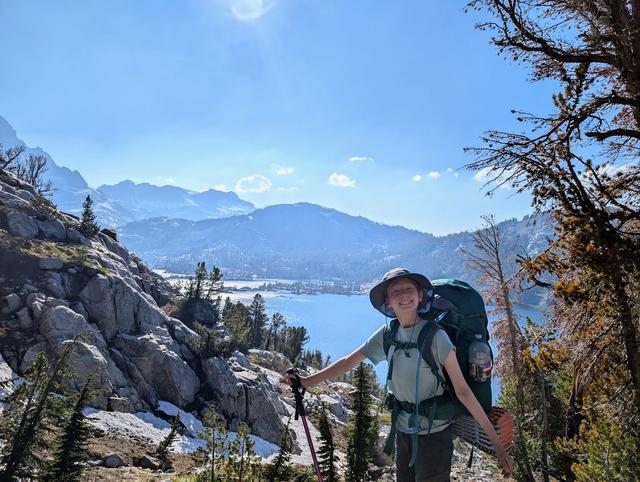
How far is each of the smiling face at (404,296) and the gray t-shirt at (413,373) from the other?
0.16 m

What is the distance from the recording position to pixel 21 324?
1070 inches

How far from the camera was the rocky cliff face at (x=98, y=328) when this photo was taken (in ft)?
87.9

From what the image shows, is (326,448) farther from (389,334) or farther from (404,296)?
(404,296)

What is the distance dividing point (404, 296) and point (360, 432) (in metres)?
21.9

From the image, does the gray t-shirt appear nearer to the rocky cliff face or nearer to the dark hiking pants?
the dark hiking pants

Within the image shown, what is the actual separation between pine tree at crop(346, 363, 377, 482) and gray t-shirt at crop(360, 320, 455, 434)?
20.6 meters

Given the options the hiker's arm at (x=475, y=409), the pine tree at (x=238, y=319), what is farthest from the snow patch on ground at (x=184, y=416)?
the hiker's arm at (x=475, y=409)

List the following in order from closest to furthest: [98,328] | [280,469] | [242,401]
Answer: [280,469], [98,328], [242,401]

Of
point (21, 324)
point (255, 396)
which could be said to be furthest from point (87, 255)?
point (255, 396)

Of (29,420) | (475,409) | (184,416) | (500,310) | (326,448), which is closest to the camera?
(475,409)

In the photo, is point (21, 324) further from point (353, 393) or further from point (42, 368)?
point (353, 393)

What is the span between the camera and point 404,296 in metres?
3.21

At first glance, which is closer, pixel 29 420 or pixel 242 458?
pixel 242 458

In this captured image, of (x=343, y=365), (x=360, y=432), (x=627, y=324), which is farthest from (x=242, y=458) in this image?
(x=360, y=432)
